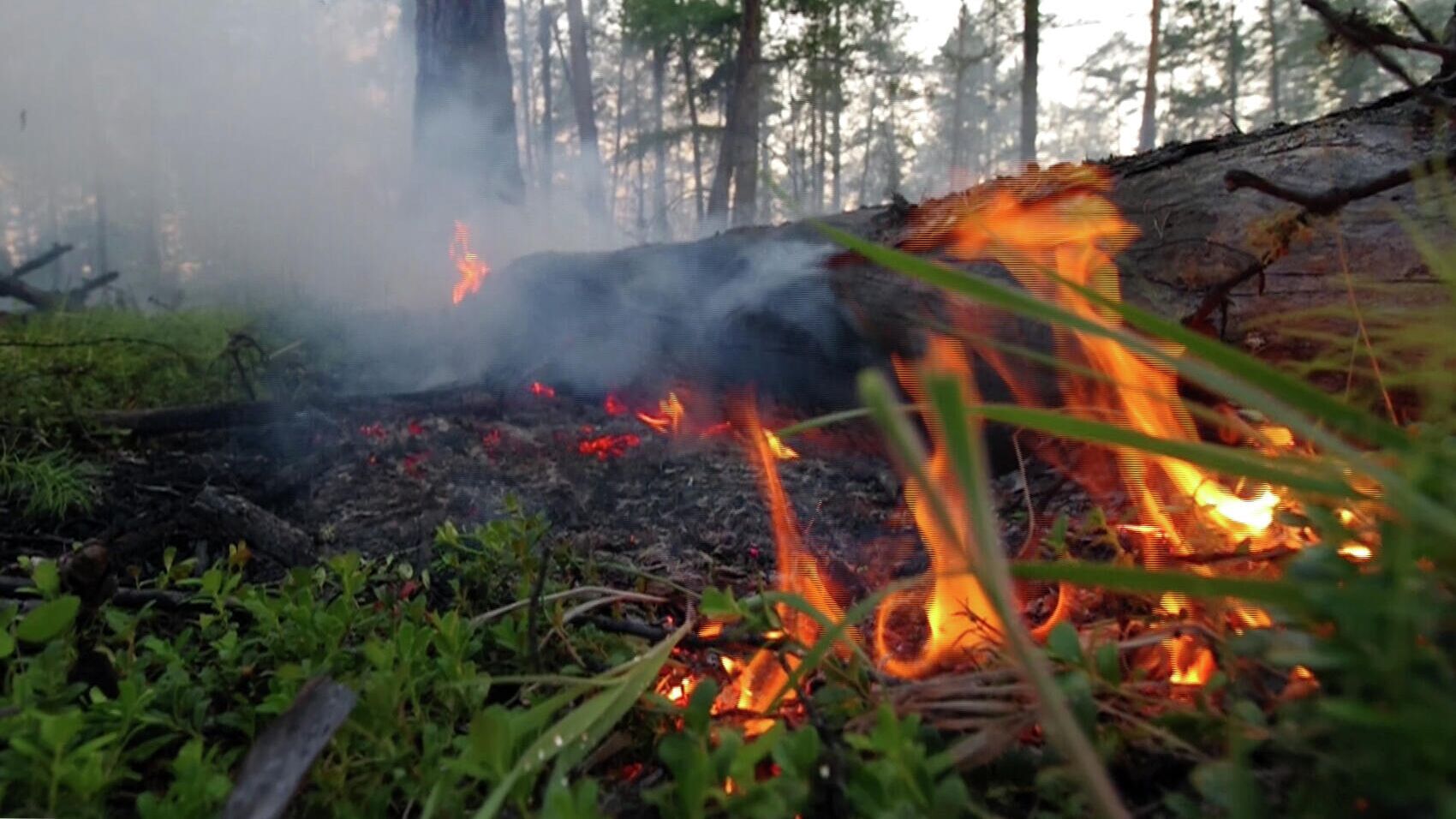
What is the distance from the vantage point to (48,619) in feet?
3.33

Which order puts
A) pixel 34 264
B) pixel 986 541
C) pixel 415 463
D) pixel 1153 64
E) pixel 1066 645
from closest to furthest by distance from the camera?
pixel 986 541 < pixel 1066 645 < pixel 415 463 < pixel 34 264 < pixel 1153 64

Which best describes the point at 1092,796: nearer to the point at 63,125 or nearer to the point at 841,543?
the point at 841,543

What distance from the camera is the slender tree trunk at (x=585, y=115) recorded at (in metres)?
16.9

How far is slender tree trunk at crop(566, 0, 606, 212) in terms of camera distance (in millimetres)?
16922

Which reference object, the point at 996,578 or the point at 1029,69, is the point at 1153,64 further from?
the point at 996,578

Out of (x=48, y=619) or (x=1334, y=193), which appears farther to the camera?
(x=1334, y=193)

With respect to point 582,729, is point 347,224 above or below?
above

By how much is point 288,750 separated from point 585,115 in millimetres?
22239

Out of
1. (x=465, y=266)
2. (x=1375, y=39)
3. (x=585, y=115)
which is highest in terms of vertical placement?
(x=585, y=115)

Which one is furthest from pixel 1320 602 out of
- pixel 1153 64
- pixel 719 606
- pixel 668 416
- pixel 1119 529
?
pixel 1153 64

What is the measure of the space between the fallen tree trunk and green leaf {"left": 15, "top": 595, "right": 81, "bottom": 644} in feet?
3.58

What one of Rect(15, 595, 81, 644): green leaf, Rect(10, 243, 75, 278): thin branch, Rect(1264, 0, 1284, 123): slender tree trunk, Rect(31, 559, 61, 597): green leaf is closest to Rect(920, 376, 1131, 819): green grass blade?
Rect(15, 595, 81, 644): green leaf

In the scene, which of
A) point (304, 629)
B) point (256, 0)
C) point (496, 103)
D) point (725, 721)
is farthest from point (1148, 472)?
point (256, 0)

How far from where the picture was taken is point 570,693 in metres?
0.97
